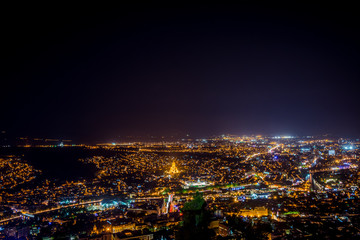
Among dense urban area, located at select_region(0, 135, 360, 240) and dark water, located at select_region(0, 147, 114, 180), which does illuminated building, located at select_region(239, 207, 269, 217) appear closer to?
dense urban area, located at select_region(0, 135, 360, 240)

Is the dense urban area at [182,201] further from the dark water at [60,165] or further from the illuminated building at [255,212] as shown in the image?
the dark water at [60,165]

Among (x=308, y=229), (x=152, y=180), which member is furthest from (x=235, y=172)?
(x=308, y=229)

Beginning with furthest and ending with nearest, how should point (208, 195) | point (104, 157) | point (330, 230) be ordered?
1. point (104, 157)
2. point (208, 195)
3. point (330, 230)

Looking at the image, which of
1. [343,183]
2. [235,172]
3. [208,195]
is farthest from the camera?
[235,172]

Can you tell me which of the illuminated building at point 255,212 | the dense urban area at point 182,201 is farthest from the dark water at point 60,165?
the illuminated building at point 255,212

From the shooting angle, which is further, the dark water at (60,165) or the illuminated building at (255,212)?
the dark water at (60,165)

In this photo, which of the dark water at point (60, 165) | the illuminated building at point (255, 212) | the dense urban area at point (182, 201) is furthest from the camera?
the dark water at point (60, 165)

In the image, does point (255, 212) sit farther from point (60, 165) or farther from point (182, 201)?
point (60, 165)

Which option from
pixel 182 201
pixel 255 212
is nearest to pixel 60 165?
pixel 182 201

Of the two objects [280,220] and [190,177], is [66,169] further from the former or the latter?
[280,220]

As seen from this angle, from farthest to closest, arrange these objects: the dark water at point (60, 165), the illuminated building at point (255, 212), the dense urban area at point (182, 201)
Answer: the dark water at point (60, 165)
the illuminated building at point (255, 212)
the dense urban area at point (182, 201)
